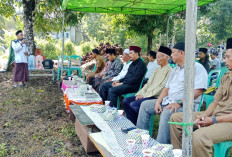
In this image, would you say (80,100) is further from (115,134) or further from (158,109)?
(115,134)

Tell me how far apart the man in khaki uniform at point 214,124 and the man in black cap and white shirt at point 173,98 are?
0.19m

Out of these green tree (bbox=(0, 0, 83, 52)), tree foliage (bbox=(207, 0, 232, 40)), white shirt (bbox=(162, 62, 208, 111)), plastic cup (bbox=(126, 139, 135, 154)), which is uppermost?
tree foliage (bbox=(207, 0, 232, 40))

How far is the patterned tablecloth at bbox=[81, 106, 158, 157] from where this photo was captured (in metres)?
2.33

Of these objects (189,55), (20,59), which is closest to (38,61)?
(20,59)

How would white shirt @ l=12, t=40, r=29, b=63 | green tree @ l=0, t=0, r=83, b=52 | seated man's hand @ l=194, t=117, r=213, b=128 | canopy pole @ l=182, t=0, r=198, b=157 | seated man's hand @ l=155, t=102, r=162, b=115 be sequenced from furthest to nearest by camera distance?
green tree @ l=0, t=0, r=83, b=52 < white shirt @ l=12, t=40, r=29, b=63 < seated man's hand @ l=155, t=102, r=162, b=115 < seated man's hand @ l=194, t=117, r=213, b=128 < canopy pole @ l=182, t=0, r=198, b=157

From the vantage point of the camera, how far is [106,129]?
2.90 metres

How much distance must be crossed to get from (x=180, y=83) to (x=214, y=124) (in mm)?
973

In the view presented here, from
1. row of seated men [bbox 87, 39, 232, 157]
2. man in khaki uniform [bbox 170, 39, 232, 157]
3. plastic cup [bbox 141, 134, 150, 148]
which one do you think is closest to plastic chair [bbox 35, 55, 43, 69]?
row of seated men [bbox 87, 39, 232, 157]

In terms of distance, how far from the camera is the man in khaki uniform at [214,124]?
91.0 inches

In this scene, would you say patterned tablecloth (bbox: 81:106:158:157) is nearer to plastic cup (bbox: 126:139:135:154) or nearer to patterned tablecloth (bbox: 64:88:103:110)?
plastic cup (bbox: 126:139:135:154)

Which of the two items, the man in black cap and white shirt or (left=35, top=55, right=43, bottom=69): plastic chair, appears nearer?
the man in black cap and white shirt

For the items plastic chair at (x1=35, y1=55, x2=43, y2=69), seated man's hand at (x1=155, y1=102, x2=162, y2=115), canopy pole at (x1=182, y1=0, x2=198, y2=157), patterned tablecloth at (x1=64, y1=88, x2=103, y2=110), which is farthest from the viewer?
plastic chair at (x1=35, y1=55, x2=43, y2=69)

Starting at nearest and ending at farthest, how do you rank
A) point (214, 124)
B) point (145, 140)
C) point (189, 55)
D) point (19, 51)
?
point (189, 55), point (145, 140), point (214, 124), point (19, 51)

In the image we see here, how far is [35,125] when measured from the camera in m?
4.46
